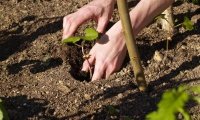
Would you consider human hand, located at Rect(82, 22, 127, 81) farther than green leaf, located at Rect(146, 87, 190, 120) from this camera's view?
Yes

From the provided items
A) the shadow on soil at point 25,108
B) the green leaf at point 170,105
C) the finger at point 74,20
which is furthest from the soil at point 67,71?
the green leaf at point 170,105

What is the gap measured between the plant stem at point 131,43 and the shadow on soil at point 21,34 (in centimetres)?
64

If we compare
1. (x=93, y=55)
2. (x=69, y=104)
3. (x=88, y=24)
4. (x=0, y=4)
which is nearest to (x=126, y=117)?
(x=69, y=104)

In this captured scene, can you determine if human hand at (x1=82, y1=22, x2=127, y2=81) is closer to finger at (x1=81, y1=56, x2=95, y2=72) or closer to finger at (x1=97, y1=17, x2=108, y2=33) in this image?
finger at (x1=81, y1=56, x2=95, y2=72)

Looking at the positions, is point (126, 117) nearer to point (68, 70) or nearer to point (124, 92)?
point (124, 92)

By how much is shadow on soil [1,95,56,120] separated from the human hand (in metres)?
0.24

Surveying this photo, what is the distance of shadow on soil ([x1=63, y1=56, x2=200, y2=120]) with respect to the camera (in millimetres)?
1543

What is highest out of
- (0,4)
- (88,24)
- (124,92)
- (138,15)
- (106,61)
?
(0,4)

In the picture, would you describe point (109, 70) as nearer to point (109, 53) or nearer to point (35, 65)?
point (109, 53)

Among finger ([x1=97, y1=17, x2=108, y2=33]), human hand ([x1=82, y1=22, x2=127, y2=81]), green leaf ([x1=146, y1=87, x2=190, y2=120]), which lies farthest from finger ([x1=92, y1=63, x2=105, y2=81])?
green leaf ([x1=146, y1=87, x2=190, y2=120])

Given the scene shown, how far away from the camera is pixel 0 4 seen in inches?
93.4

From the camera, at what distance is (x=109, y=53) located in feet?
5.77

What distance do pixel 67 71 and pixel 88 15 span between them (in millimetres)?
241

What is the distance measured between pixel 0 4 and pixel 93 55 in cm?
78
